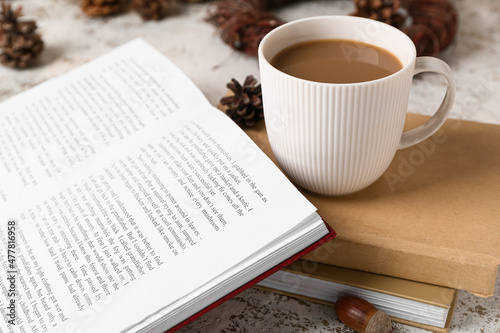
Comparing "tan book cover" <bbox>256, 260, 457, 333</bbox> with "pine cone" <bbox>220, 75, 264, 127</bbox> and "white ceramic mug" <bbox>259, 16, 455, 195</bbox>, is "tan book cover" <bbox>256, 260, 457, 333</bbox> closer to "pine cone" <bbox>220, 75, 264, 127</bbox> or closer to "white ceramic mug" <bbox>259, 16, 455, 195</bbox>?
"white ceramic mug" <bbox>259, 16, 455, 195</bbox>

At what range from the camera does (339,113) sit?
21.6 inches

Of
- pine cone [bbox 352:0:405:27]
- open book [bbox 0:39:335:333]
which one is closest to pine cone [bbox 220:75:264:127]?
open book [bbox 0:39:335:333]

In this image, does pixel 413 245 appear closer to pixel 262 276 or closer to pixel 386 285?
pixel 386 285

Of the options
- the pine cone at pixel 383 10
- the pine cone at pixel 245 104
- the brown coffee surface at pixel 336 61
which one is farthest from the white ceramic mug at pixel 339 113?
the pine cone at pixel 383 10

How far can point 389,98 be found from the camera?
21.4 inches

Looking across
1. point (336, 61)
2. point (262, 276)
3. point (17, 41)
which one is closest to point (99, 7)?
point (17, 41)

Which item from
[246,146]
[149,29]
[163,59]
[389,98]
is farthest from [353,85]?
[149,29]

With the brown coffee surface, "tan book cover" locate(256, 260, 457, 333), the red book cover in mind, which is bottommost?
"tan book cover" locate(256, 260, 457, 333)

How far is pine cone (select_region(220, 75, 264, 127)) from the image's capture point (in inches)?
29.8

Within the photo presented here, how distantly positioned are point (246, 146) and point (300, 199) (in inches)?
4.3

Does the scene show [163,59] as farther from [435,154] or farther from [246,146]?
[435,154]

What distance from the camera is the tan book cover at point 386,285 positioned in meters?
0.57

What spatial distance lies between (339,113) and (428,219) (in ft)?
0.57

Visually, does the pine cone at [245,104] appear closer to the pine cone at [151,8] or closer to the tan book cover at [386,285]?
the tan book cover at [386,285]
